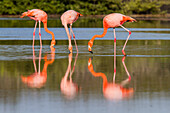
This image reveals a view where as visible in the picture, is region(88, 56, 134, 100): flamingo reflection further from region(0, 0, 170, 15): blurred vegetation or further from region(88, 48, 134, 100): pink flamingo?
region(0, 0, 170, 15): blurred vegetation

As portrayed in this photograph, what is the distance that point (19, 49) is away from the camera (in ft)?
55.0

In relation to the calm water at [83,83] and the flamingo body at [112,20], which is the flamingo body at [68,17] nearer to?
the calm water at [83,83]

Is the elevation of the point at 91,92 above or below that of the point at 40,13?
below

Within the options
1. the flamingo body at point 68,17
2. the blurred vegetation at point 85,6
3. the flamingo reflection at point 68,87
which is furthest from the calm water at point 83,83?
the blurred vegetation at point 85,6

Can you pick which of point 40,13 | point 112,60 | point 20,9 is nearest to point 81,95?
point 112,60

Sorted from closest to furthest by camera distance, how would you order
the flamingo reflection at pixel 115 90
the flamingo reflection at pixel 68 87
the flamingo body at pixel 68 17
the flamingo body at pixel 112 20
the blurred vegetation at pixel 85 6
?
1. the flamingo reflection at pixel 115 90
2. the flamingo reflection at pixel 68 87
3. the flamingo body at pixel 112 20
4. the flamingo body at pixel 68 17
5. the blurred vegetation at pixel 85 6

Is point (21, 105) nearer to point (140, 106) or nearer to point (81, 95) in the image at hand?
point (81, 95)

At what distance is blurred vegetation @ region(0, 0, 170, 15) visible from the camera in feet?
172

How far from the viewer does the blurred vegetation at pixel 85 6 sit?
5244 cm

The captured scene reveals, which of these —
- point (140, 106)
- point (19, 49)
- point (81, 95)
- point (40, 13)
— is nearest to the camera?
point (140, 106)

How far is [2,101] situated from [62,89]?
4.67 ft

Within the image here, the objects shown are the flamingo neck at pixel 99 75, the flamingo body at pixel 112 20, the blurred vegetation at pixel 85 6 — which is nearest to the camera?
the flamingo neck at pixel 99 75

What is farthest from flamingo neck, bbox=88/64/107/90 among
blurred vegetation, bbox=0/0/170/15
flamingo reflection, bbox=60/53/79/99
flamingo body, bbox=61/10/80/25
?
blurred vegetation, bbox=0/0/170/15

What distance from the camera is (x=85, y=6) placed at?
2136 inches
